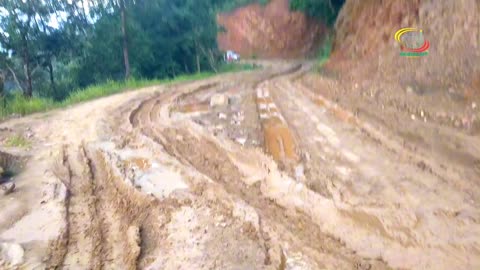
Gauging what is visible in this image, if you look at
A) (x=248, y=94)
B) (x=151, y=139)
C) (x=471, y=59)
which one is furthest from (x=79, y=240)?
(x=248, y=94)

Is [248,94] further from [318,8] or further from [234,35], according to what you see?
[234,35]

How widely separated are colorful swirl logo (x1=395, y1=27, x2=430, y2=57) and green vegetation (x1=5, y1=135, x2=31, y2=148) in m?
8.92

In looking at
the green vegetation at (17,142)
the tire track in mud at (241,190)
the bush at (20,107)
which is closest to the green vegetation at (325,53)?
the bush at (20,107)

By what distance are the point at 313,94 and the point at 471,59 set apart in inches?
159

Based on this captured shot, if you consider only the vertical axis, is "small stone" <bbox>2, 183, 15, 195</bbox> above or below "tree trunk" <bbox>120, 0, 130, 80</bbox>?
below

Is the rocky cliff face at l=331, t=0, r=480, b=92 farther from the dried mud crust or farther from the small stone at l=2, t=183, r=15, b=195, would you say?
the small stone at l=2, t=183, r=15, b=195

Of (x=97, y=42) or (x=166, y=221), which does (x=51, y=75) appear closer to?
(x=97, y=42)

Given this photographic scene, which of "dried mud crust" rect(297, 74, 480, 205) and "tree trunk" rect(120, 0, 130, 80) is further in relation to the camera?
"tree trunk" rect(120, 0, 130, 80)

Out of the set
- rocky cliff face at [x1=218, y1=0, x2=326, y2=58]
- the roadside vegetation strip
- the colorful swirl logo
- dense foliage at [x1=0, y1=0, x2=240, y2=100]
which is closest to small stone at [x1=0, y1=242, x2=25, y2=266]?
the roadside vegetation strip

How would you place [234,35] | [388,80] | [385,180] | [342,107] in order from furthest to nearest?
1. [234,35]
2. [388,80]
3. [342,107]
4. [385,180]

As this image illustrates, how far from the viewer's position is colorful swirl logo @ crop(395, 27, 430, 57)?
1148cm

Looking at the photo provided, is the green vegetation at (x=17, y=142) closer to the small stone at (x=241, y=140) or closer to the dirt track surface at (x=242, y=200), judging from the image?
the dirt track surface at (x=242, y=200)

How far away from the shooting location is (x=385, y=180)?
5.48 metres

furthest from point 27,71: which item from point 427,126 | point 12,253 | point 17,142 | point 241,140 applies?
point 12,253
